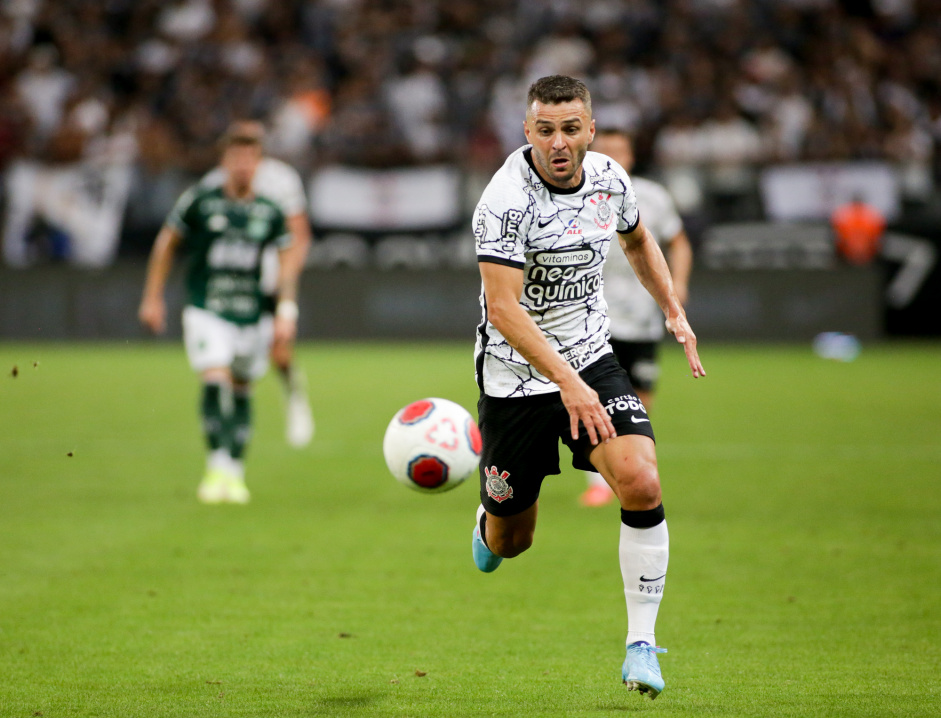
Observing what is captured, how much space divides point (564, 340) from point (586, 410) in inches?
22.0

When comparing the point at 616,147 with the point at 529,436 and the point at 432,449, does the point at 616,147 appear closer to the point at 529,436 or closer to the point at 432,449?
the point at 432,449

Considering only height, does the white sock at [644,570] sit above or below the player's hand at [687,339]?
below

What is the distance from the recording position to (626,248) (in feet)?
17.8

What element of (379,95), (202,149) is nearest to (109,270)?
(202,149)

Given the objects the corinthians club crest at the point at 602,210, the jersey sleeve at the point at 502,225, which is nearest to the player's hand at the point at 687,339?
the corinthians club crest at the point at 602,210

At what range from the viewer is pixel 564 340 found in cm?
517

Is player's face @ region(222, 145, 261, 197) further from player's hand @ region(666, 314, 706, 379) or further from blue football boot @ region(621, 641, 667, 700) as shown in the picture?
blue football boot @ region(621, 641, 667, 700)

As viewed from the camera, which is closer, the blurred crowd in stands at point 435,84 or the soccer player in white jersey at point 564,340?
the soccer player in white jersey at point 564,340

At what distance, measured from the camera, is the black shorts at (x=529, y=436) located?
5121 millimetres

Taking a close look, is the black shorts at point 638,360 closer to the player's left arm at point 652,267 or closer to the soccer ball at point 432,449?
the soccer ball at point 432,449

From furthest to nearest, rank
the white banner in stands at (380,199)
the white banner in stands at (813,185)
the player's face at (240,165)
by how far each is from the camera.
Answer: the white banner in stands at (380,199) < the white banner in stands at (813,185) < the player's face at (240,165)

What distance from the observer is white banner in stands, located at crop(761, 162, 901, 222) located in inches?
849

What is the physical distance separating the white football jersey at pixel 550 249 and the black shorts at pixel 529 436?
6 centimetres

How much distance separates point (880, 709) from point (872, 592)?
199 cm
